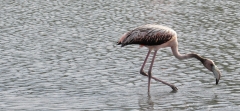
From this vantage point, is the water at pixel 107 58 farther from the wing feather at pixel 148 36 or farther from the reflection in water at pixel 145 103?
the wing feather at pixel 148 36

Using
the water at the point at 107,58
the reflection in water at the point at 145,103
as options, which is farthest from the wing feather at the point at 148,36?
the reflection in water at the point at 145,103

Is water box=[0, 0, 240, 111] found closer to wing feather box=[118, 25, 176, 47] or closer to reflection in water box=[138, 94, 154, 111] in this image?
reflection in water box=[138, 94, 154, 111]

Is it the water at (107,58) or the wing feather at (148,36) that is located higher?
the wing feather at (148,36)

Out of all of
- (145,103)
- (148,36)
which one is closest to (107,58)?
(148,36)

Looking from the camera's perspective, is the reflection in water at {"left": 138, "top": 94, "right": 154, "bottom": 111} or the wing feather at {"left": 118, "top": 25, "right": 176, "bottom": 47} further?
the wing feather at {"left": 118, "top": 25, "right": 176, "bottom": 47}

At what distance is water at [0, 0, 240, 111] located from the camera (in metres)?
13.2

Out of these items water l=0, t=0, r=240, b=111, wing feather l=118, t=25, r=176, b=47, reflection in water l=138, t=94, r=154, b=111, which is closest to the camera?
reflection in water l=138, t=94, r=154, b=111

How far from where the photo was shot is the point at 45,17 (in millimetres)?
25516

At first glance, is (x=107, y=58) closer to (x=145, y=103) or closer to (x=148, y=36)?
(x=148, y=36)

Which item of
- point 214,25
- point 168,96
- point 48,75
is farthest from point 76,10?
point 168,96

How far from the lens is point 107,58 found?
17.6 m

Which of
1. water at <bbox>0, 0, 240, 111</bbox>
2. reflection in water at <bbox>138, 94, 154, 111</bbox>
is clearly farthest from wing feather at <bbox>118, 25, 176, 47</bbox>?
reflection in water at <bbox>138, 94, 154, 111</bbox>

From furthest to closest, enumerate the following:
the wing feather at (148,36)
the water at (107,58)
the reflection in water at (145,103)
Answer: the wing feather at (148,36) < the water at (107,58) < the reflection in water at (145,103)

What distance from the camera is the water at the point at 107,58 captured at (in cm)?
1316
